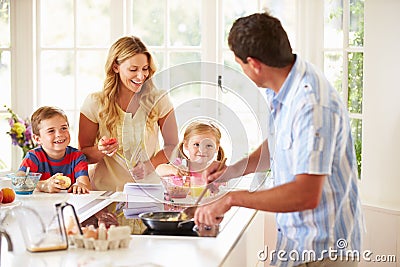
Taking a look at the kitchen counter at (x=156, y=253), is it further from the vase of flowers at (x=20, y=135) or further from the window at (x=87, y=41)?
the window at (x=87, y=41)

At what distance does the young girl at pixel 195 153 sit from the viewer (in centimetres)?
272

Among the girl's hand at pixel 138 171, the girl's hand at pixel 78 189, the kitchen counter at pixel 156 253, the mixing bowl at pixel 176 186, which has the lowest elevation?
the kitchen counter at pixel 156 253

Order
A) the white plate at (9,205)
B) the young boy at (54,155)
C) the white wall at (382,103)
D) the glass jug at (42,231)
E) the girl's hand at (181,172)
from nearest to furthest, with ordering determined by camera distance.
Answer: the glass jug at (42,231) < the white plate at (9,205) < the girl's hand at (181,172) < the young boy at (54,155) < the white wall at (382,103)

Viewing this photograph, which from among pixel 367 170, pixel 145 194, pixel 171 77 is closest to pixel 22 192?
pixel 145 194

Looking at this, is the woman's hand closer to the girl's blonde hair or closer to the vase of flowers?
the girl's blonde hair

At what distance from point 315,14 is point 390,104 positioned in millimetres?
750

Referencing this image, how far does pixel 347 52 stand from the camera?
12.4 ft

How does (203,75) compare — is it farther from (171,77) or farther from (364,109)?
(364,109)

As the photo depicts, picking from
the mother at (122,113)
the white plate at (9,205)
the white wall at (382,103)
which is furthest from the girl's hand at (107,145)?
the white wall at (382,103)

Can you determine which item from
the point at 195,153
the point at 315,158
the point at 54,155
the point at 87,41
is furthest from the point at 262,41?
the point at 87,41

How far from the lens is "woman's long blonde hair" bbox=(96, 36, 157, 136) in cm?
310

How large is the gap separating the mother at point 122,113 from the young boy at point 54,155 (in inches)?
3.7

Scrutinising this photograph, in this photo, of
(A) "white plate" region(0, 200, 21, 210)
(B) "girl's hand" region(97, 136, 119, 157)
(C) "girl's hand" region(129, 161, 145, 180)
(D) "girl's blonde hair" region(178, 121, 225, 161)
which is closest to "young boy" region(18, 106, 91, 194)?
(B) "girl's hand" region(97, 136, 119, 157)

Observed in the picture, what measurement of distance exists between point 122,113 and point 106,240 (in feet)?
3.95
